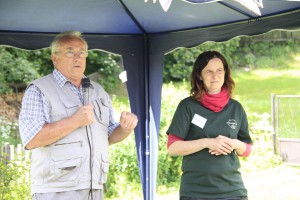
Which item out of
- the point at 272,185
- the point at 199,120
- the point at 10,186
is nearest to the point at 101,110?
the point at 199,120

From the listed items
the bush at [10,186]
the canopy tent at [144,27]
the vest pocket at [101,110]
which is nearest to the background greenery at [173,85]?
the bush at [10,186]

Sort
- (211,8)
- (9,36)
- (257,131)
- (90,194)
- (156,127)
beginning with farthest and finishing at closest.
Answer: (257,131) → (156,127) → (9,36) → (211,8) → (90,194)

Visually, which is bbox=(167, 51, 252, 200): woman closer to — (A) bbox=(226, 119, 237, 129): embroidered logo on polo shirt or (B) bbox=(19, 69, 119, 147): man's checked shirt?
(A) bbox=(226, 119, 237, 129): embroidered logo on polo shirt

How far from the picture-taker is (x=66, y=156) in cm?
327

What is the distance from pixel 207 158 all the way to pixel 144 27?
2.09 metres

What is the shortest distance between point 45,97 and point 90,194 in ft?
2.06

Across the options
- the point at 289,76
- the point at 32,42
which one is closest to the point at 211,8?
the point at 32,42

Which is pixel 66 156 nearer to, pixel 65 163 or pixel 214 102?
pixel 65 163

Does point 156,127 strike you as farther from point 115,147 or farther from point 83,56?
point 115,147

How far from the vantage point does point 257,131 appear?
368 inches

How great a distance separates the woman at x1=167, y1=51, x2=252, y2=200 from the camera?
333 centimetres

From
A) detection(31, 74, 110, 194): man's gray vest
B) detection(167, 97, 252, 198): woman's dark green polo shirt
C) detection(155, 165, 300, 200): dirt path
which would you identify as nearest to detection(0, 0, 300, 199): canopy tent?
detection(167, 97, 252, 198): woman's dark green polo shirt

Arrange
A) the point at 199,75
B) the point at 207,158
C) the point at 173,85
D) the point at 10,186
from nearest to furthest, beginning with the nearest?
1. the point at 207,158
2. the point at 199,75
3. the point at 10,186
4. the point at 173,85

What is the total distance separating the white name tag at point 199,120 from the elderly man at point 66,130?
361 millimetres
